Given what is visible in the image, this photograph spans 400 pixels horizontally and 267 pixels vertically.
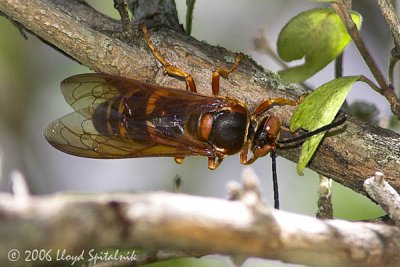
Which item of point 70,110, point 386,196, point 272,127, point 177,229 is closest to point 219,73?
point 272,127

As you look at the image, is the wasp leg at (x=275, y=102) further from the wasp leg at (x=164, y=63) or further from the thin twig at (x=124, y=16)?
the thin twig at (x=124, y=16)

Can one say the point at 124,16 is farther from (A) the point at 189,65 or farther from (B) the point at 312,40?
(B) the point at 312,40

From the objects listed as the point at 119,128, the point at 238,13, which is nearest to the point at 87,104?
the point at 119,128

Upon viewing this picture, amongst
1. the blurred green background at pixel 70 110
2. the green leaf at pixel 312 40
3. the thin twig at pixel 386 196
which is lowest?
the blurred green background at pixel 70 110

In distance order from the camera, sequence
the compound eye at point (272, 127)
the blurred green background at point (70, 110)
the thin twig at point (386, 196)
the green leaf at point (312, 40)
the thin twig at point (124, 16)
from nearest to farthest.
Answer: the thin twig at point (386, 196), the thin twig at point (124, 16), the compound eye at point (272, 127), the green leaf at point (312, 40), the blurred green background at point (70, 110)

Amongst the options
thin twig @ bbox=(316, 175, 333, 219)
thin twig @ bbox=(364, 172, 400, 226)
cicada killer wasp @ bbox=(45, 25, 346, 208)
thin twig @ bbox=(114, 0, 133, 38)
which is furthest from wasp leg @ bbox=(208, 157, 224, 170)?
thin twig @ bbox=(364, 172, 400, 226)

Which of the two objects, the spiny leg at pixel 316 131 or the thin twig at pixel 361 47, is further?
the thin twig at pixel 361 47

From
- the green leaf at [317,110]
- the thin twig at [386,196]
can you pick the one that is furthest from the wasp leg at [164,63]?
the thin twig at [386,196]
